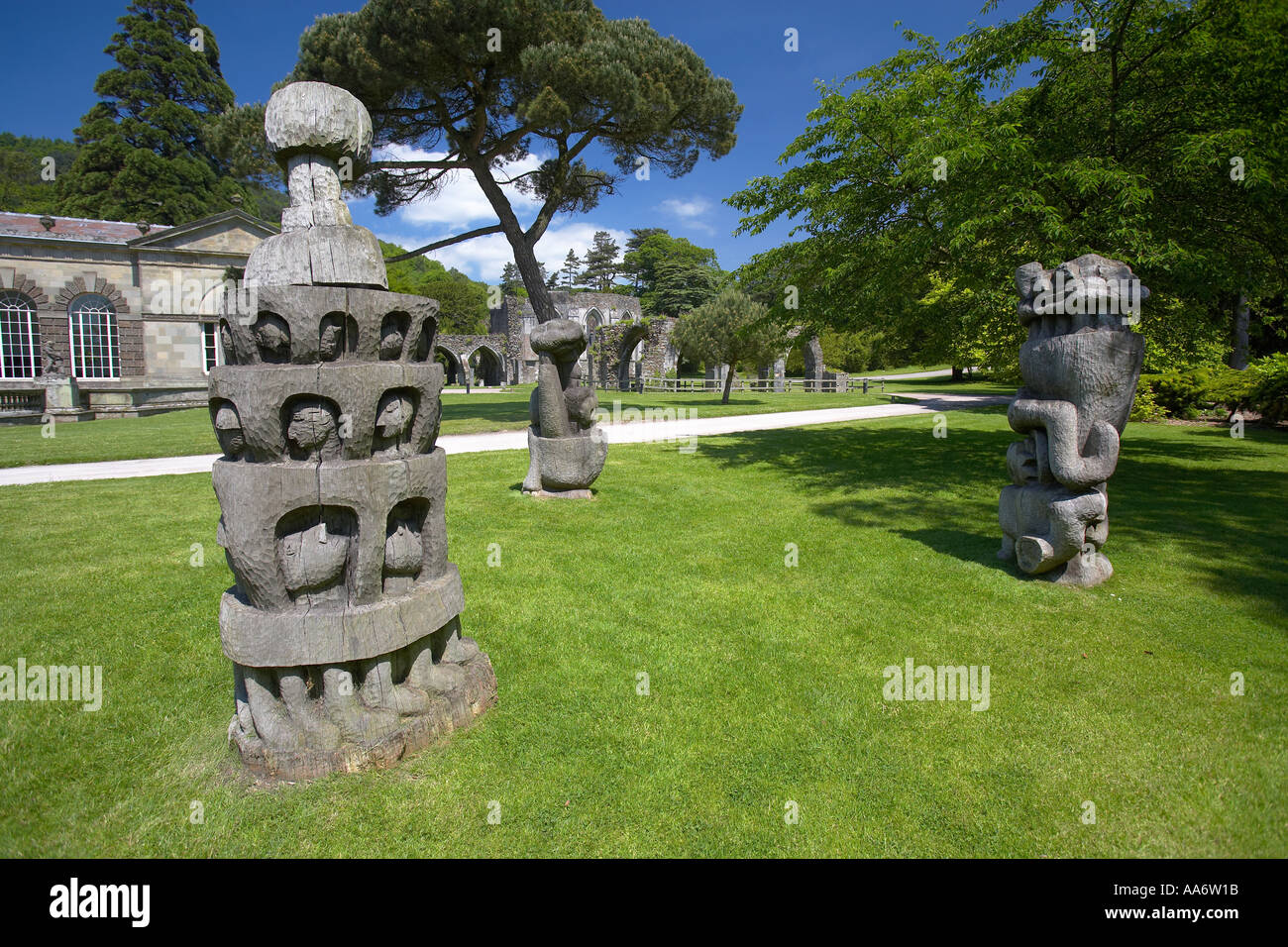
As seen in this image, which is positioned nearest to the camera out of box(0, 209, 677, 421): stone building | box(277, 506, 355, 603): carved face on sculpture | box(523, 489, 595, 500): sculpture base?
box(277, 506, 355, 603): carved face on sculpture

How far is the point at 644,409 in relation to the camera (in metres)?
21.8

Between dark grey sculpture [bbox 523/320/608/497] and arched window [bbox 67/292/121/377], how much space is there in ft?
84.2

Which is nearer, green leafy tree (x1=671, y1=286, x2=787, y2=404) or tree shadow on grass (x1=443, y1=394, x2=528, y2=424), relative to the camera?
tree shadow on grass (x1=443, y1=394, x2=528, y2=424)

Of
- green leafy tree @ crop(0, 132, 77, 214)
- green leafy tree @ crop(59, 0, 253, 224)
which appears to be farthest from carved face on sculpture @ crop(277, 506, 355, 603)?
green leafy tree @ crop(59, 0, 253, 224)

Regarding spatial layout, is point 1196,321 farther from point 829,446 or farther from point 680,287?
point 680,287

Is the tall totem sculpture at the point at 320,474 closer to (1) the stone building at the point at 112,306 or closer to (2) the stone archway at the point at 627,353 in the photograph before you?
(1) the stone building at the point at 112,306

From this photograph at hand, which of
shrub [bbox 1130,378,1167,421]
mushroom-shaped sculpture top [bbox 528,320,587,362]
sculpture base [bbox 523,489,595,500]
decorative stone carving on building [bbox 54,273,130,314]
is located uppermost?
decorative stone carving on building [bbox 54,273,130,314]

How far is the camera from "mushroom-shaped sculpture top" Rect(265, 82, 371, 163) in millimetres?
3068

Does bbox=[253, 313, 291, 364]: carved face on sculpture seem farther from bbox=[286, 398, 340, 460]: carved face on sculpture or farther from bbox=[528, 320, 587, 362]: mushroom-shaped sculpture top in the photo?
bbox=[528, 320, 587, 362]: mushroom-shaped sculpture top

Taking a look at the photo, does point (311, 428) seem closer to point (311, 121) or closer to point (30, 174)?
point (311, 121)

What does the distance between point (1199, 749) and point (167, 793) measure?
5084 mm

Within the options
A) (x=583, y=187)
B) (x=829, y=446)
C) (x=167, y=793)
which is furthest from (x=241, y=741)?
(x=583, y=187)

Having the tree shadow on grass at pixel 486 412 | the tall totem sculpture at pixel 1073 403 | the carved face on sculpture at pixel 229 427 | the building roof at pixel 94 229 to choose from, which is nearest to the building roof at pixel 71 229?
the building roof at pixel 94 229

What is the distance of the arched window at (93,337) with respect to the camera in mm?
24094
